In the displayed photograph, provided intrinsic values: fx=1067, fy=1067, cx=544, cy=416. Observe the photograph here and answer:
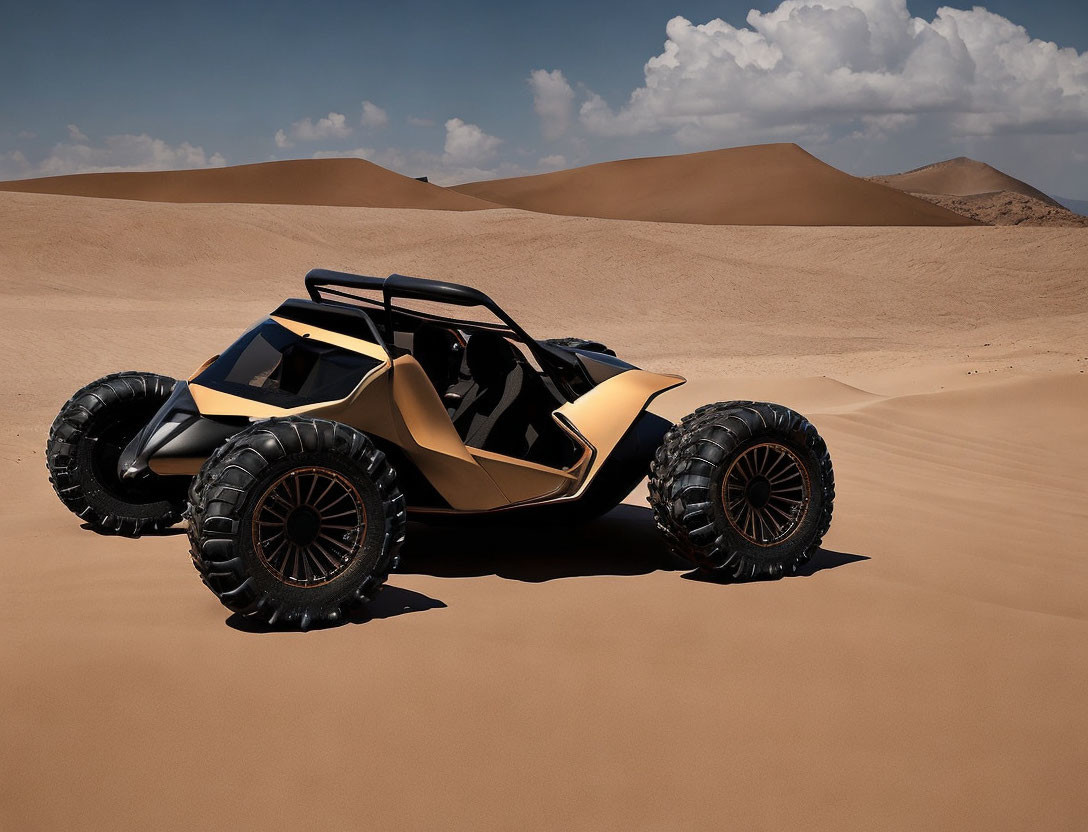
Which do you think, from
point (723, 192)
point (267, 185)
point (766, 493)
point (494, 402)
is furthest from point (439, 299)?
point (267, 185)

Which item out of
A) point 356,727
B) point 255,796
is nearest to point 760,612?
point 356,727

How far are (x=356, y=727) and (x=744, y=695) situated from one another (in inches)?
51.9

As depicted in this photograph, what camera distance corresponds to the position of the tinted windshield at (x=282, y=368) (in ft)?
15.9

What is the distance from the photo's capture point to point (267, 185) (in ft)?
342

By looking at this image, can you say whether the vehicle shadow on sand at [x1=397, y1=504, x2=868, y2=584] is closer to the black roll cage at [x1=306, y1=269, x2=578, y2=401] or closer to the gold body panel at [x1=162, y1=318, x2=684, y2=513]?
the gold body panel at [x1=162, y1=318, x2=684, y2=513]

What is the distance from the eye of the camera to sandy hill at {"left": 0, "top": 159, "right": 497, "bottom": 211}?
98625 millimetres

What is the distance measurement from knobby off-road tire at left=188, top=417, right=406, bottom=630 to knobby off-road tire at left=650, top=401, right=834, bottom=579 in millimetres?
1387

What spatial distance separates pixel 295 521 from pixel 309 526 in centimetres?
6

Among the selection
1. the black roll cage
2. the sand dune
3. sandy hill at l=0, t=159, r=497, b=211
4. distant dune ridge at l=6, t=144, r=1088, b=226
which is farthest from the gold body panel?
sandy hill at l=0, t=159, r=497, b=211

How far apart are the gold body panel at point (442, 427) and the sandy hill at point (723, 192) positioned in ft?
256

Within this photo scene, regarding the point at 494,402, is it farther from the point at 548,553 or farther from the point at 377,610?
the point at 377,610

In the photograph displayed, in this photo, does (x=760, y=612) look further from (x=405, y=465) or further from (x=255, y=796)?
(x=255, y=796)

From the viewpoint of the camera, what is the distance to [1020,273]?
35062 millimetres

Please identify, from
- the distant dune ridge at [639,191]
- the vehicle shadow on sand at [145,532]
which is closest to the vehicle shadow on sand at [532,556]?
the vehicle shadow on sand at [145,532]
